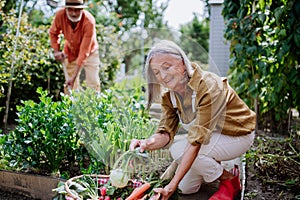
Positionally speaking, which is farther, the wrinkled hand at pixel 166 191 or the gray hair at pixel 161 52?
the wrinkled hand at pixel 166 191

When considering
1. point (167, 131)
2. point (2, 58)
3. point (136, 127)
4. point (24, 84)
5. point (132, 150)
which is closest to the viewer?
point (132, 150)

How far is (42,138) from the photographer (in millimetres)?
2650

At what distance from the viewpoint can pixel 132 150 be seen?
2.04 meters

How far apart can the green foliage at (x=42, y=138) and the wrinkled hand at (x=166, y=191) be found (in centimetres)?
91

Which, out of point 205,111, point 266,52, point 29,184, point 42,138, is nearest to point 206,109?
point 205,111

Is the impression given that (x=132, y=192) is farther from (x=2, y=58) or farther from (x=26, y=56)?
(x=26, y=56)

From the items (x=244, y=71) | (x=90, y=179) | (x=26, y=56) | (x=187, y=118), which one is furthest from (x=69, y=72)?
(x=187, y=118)

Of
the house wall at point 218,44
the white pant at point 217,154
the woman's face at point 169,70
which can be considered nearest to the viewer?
the woman's face at point 169,70

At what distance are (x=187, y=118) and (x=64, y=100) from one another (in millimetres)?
1183

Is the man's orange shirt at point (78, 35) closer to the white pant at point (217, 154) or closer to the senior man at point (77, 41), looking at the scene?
the senior man at point (77, 41)

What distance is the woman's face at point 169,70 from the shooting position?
1854mm

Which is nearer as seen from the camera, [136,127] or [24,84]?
[136,127]

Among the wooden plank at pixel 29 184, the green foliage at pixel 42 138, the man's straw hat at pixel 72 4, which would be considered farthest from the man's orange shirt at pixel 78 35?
the wooden plank at pixel 29 184

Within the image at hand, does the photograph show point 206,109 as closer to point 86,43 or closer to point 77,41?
point 86,43
